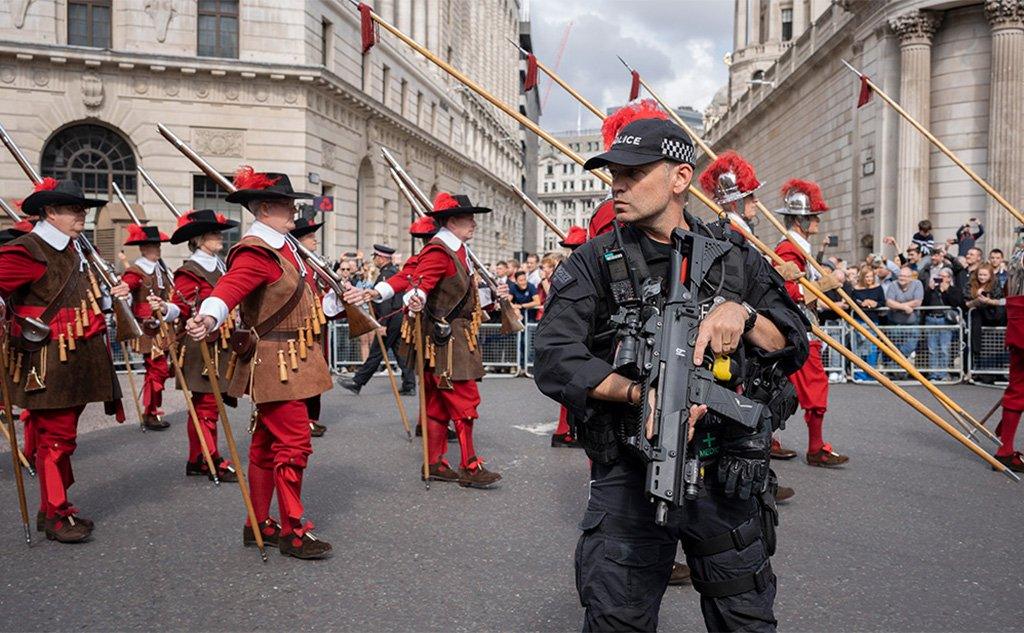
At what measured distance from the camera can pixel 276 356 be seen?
5.18 metres

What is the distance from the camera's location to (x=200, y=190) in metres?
26.4

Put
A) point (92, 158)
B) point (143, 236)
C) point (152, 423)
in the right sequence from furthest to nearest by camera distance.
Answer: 1. point (92, 158)
2. point (152, 423)
3. point (143, 236)

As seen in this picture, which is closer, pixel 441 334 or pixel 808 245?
pixel 441 334

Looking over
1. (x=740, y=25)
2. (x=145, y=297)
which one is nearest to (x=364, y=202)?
(x=145, y=297)

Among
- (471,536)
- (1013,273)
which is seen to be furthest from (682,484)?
(1013,273)

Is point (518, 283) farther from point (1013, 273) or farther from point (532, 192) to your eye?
point (532, 192)

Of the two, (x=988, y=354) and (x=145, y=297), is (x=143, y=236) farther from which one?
(x=988, y=354)

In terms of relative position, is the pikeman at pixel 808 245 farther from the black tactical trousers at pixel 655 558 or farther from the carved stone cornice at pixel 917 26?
the carved stone cornice at pixel 917 26

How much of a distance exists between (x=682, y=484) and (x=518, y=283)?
14.2 meters

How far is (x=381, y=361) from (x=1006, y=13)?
665 inches

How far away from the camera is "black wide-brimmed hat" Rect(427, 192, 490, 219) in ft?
22.8

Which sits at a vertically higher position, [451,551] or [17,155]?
[17,155]

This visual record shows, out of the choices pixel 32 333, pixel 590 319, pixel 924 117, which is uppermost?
pixel 924 117

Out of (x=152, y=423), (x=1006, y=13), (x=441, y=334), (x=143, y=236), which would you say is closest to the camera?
(x=441, y=334)
